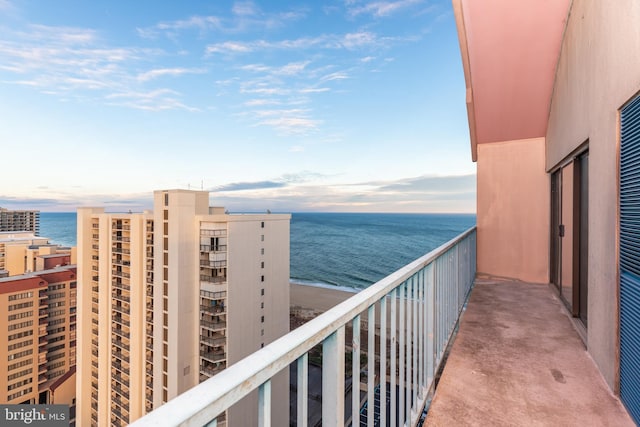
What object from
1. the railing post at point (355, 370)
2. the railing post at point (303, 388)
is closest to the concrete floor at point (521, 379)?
Result: the railing post at point (355, 370)

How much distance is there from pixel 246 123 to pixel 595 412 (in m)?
19.2

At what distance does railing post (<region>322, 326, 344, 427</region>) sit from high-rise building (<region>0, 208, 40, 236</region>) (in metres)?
73.4

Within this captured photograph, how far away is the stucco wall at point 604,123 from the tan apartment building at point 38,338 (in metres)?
21.7

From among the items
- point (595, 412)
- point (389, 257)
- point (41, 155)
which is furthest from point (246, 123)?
point (389, 257)

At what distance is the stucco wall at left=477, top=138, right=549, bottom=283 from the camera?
504 centimetres

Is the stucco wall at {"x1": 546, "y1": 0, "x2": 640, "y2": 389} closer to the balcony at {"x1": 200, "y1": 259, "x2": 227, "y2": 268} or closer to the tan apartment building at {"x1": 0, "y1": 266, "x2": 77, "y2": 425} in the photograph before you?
the balcony at {"x1": 200, "y1": 259, "x2": 227, "y2": 268}

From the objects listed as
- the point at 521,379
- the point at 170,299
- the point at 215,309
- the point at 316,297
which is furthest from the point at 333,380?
the point at 316,297

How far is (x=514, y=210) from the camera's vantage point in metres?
5.26

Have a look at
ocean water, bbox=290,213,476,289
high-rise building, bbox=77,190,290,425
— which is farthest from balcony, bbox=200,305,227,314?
ocean water, bbox=290,213,476,289

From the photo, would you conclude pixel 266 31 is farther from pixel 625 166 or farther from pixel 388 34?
pixel 625 166

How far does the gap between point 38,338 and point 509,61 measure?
2392 cm

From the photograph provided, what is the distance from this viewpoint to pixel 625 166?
1.83 meters

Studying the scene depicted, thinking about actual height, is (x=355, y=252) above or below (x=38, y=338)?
above

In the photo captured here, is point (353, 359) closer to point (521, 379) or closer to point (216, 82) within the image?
point (521, 379)
